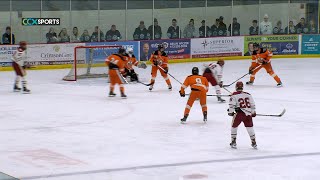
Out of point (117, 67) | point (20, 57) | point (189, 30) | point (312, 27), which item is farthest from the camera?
point (312, 27)

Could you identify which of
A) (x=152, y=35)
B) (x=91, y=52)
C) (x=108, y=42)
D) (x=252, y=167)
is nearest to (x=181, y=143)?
(x=252, y=167)

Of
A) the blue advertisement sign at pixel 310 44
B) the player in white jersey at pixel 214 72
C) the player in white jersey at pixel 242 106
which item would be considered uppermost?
the blue advertisement sign at pixel 310 44

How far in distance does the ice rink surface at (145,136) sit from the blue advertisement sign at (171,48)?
6.07m

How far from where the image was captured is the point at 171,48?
93.5 feet

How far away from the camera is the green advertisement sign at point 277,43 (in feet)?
99.0

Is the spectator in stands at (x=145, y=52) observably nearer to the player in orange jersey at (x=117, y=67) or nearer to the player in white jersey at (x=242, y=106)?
the player in orange jersey at (x=117, y=67)

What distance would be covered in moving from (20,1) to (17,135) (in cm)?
1748

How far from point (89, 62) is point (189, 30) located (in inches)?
269

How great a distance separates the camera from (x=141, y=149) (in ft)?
41.3

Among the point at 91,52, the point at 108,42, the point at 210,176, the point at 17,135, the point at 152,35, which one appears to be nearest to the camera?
the point at 210,176

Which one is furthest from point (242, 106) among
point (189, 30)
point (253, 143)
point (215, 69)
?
point (189, 30)

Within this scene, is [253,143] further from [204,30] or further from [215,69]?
[204,30]

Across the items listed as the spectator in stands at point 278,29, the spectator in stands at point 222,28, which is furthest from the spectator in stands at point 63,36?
the spectator in stands at point 278,29

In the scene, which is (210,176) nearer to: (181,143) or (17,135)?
(181,143)
